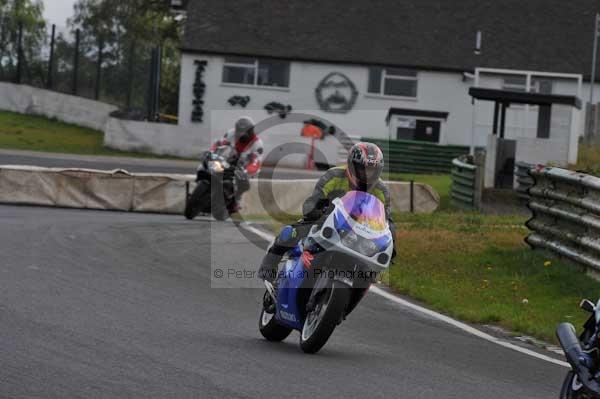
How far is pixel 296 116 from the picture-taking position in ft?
164

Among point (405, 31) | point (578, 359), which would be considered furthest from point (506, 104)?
point (578, 359)

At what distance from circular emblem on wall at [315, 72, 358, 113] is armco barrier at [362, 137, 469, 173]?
6.91m

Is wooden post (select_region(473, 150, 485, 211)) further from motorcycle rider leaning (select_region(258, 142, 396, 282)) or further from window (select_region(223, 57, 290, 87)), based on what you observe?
window (select_region(223, 57, 290, 87))

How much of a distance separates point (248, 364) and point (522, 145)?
24.3 metres

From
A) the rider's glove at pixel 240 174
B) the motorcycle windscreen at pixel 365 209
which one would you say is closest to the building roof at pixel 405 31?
the rider's glove at pixel 240 174

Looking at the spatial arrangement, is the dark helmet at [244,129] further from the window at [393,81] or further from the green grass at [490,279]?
the window at [393,81]

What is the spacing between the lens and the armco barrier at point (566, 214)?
13281 millimetres

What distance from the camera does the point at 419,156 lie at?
44.7 m

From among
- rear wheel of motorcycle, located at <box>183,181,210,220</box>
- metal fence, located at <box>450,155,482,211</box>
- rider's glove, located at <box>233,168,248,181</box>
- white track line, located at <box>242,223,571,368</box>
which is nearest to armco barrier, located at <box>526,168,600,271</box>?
white track line, located at <box>242,223,571,368</box>

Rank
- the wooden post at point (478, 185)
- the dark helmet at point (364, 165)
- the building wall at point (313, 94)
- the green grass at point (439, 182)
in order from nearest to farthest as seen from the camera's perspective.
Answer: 1. the dark helmet at point (364, 165)
2. the wooden post at point (478, 185)
3. the green grass at point (439, 182)
4. the building wall at point (313, 94)

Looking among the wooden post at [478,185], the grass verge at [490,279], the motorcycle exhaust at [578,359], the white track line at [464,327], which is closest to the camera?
the motorcycle exhaust at [578,359]

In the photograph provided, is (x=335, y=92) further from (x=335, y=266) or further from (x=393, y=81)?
(x=335, y=266)

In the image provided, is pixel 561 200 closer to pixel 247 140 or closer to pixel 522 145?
pixel 247 140

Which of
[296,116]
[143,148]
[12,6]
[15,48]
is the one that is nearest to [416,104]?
[296,116]
